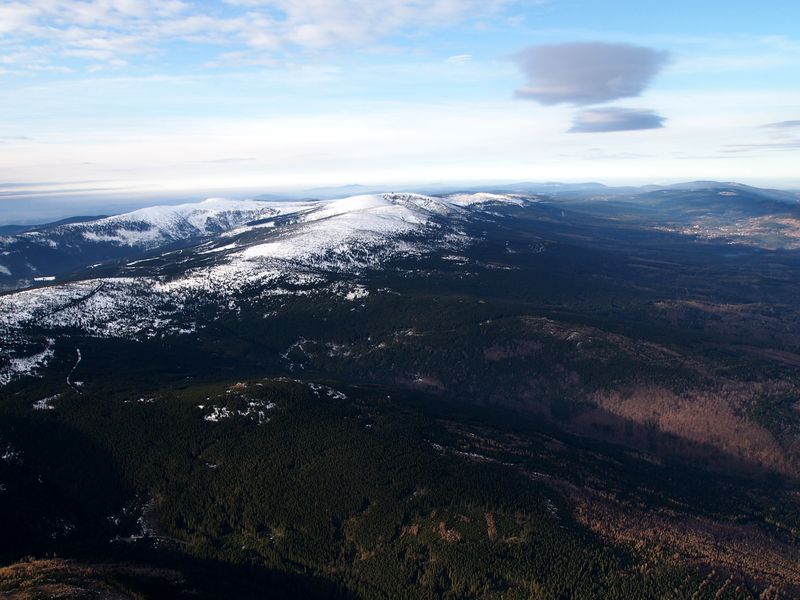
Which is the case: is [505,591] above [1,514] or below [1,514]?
below

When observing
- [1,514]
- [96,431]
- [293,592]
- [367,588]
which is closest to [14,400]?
[96,431]

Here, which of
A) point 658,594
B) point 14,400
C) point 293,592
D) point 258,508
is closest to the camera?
point 658,594

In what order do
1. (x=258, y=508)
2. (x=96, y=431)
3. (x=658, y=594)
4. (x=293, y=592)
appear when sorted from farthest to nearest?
(x=96, y=431) < (x=258, y=508) < (x=293, y=592) < (x=658, y=594)

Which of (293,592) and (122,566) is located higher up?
(122,566)

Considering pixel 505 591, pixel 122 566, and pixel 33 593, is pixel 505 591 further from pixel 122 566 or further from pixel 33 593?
pixel 33 593

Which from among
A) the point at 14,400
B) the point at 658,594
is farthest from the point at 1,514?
the point at 658,594

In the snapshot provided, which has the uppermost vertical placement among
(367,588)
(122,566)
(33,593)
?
(33,593)

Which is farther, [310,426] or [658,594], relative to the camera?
[310,426]

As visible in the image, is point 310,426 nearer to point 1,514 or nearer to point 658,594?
point 1,514

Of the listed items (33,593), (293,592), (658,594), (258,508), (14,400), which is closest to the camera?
(33,593)
